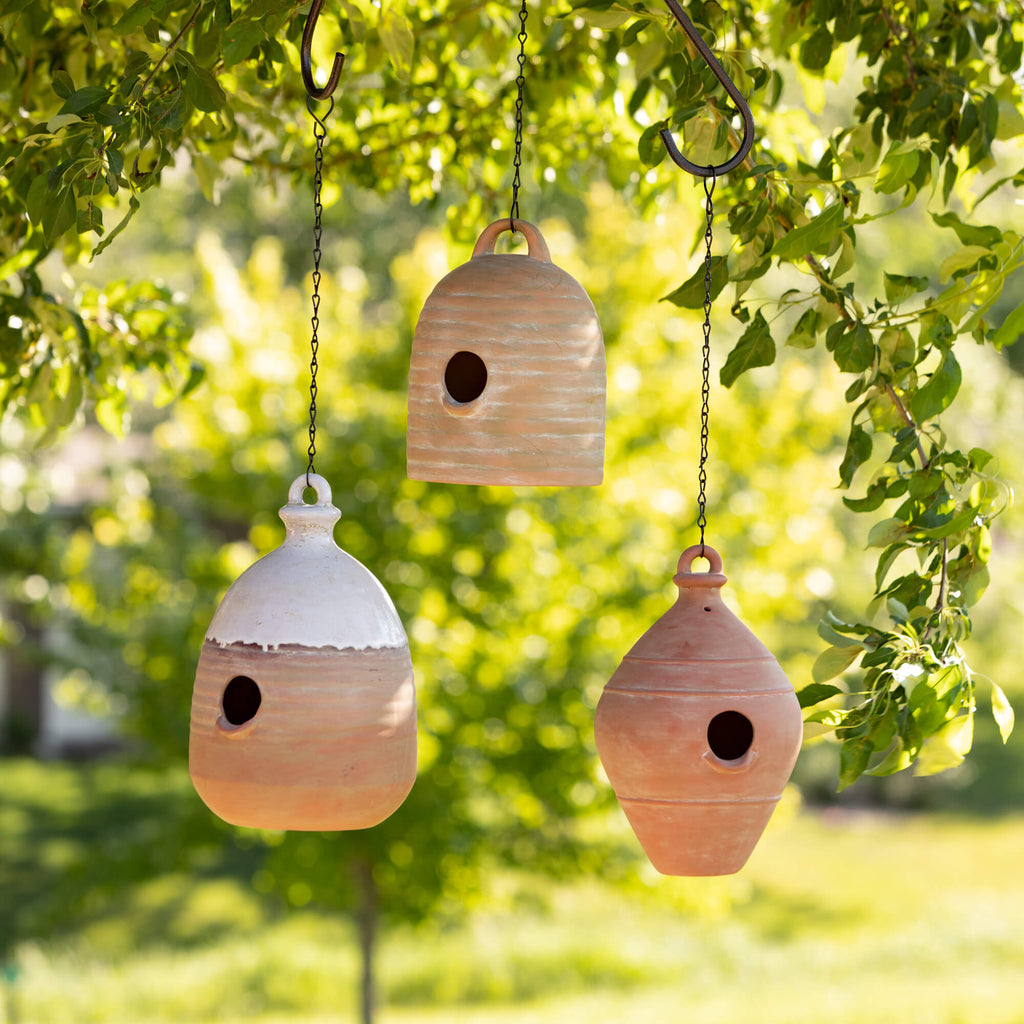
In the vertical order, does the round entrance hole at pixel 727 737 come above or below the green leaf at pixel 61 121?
below

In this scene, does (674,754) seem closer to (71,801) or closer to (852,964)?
(852,964)

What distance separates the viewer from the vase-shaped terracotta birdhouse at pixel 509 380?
2.23 m

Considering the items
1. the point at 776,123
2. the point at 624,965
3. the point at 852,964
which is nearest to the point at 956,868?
the point at 852,964

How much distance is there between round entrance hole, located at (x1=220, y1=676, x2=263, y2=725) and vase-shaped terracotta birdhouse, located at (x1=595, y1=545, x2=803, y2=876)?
0.65 m

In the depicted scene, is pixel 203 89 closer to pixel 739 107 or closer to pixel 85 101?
pixel 85 101

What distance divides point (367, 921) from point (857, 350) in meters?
Result: 4.86

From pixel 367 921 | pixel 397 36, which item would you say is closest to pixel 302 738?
pixel 397 36

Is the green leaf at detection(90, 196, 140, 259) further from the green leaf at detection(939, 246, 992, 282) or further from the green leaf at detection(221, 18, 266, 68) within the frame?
the green leaf at detection(939, 246, 992, 282)

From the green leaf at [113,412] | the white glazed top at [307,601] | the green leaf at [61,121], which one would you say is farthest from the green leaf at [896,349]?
the green leaf at [113,412]

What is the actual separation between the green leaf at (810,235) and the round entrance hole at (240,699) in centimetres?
114

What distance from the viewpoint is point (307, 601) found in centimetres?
207

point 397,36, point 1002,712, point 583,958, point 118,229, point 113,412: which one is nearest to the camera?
point 118,229

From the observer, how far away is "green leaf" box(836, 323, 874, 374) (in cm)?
228

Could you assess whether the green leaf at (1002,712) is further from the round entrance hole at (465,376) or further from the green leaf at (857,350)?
the round entrance hole at (465,376)
